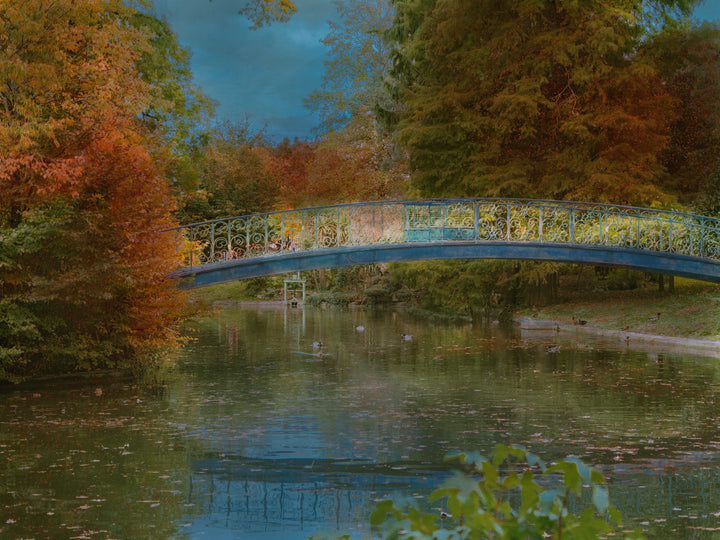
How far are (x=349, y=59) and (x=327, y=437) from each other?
3775 cm

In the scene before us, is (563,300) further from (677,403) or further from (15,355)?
(15,355)

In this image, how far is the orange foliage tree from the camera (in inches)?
536

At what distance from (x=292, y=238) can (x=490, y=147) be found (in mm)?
11243

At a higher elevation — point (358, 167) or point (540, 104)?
point (358, 167)

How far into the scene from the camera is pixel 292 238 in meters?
19.9

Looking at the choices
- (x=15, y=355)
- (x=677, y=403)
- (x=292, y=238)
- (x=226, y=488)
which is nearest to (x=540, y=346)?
(x=292, y=238)

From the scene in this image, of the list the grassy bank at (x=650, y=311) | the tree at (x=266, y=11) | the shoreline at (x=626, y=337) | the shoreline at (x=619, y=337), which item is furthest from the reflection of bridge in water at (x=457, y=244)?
the tree at (x=266, y=11)

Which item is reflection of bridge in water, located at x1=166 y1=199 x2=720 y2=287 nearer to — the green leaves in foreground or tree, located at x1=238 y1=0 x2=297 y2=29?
tree, located at x1=238 y1=0 x2=297 y2=29

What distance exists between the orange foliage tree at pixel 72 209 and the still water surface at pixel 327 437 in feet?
A: 3.20

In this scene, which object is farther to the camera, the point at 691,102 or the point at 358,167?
the point at 358,167

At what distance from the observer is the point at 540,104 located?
2881cm

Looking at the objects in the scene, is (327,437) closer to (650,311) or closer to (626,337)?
(626,337)

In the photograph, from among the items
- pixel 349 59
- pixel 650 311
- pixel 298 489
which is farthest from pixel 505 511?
pixel 349 59

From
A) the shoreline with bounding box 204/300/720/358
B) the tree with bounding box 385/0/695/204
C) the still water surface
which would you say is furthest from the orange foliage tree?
the tree with bounding box 385/0/695/204
